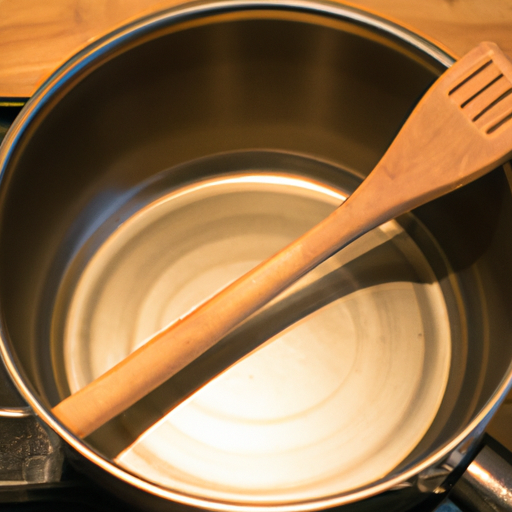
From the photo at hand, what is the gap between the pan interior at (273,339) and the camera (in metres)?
0.44

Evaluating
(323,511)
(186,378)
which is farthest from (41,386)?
(323,511)

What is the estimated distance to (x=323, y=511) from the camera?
29 centimetres

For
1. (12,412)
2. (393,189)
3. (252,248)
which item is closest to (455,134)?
(393,189)

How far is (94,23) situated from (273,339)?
1.27 ft

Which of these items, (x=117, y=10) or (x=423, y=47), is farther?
(x=117, y=10)

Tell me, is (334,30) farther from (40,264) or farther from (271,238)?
(40,264)

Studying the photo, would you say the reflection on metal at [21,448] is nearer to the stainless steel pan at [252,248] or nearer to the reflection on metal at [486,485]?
the stainless steel pan at [252,248]


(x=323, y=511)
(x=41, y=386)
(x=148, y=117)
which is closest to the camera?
(x=323, y=511)

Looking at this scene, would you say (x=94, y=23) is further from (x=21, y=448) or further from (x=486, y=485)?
(x=486, y=485)

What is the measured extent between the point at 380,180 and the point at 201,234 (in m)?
0.21

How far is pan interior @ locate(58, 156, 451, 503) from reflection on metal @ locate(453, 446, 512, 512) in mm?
96

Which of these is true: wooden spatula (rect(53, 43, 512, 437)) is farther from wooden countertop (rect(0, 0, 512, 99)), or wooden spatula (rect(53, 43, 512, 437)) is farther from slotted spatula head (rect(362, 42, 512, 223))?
wooden countertop (rect(0, 0, 512, 99))

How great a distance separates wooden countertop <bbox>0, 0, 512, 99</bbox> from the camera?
0.54m

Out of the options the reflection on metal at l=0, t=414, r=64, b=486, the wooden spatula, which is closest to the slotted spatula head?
the wooden spatula
